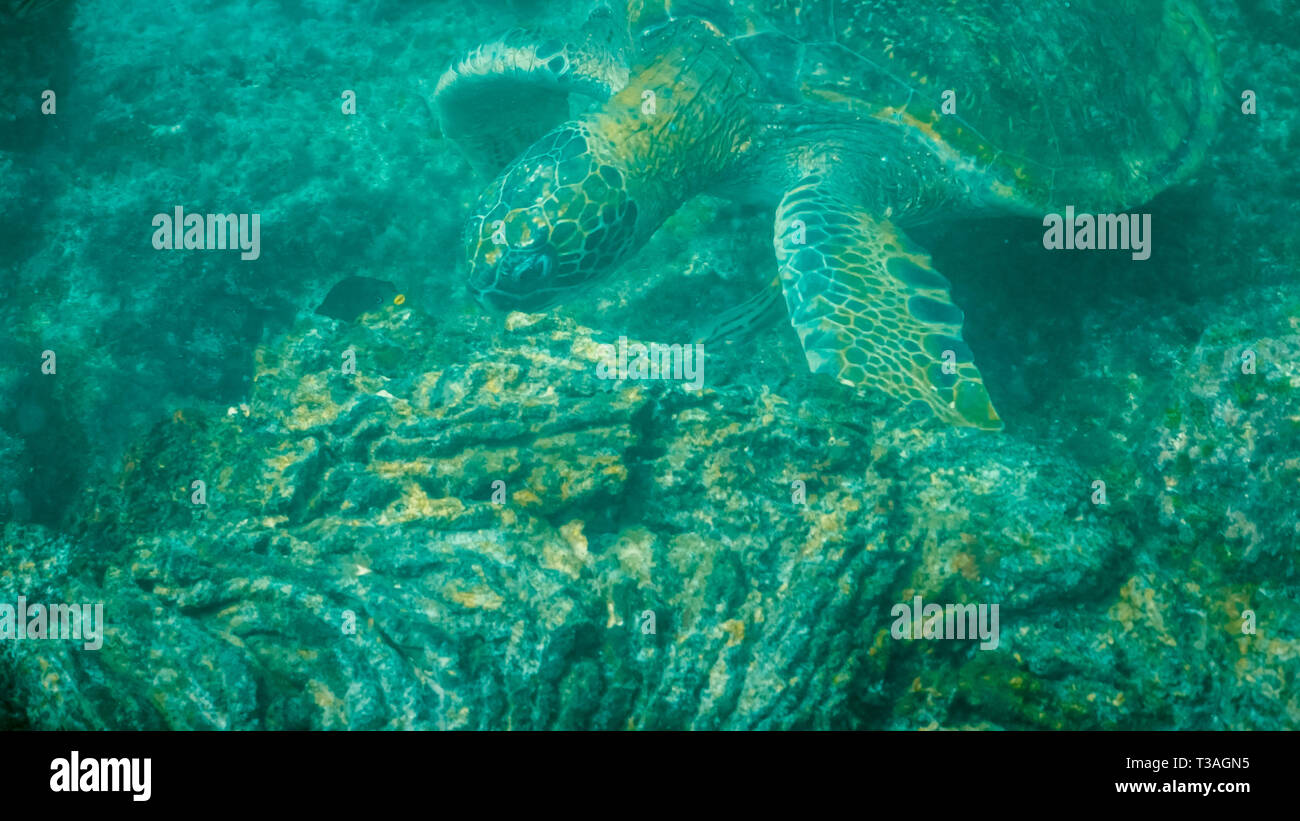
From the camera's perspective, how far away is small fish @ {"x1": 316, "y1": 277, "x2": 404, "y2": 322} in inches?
111

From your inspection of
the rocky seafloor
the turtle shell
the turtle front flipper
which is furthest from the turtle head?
the turtle shell

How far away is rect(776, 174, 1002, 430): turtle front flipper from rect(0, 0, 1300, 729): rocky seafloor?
18cm

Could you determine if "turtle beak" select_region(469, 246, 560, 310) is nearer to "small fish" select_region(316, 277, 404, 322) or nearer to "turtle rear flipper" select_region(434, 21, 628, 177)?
"small fish" select_region(316, 277, 404, 322)

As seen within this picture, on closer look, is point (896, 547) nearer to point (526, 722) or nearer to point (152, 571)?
point (526, 722)

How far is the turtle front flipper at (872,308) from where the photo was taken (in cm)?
203

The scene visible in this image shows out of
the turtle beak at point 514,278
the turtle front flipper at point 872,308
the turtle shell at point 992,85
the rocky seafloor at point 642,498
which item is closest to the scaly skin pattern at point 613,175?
the turtle beak at point 514,278

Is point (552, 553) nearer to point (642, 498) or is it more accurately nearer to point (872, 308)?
point (642, 498)

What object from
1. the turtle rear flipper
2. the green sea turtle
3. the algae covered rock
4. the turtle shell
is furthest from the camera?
the turtle rear flipper

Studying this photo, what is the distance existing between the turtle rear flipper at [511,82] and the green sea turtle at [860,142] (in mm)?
264

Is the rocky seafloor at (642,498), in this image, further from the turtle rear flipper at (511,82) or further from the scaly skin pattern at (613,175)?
the turtle rear flipper at (511,82)

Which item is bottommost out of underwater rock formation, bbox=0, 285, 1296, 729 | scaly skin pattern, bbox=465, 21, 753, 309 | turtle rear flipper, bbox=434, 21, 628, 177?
underwater rock formation, bbox=0, 285, 1296, 729

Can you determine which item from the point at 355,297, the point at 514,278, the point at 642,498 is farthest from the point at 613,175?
the point at 642,498
